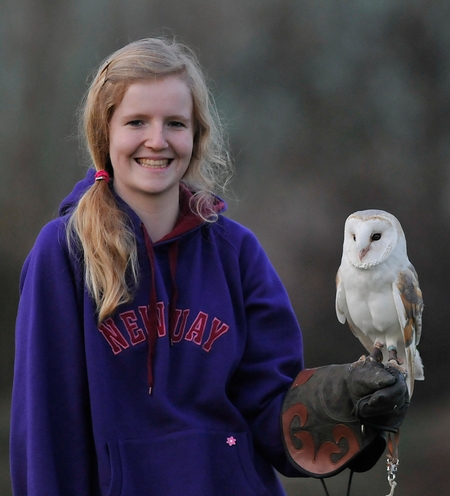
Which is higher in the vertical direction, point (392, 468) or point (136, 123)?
point (136, 123)

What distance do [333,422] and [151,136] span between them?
2.11 feet

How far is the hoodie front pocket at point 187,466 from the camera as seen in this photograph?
1.46 meters

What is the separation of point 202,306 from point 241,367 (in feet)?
0.54

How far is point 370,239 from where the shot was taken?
147 centimetres

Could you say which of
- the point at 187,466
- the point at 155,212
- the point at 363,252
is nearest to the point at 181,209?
the point at 155,212

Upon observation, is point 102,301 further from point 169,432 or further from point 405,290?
point 405,290

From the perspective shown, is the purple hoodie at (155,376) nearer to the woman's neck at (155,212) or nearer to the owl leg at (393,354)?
the woman's neck at (155,212)

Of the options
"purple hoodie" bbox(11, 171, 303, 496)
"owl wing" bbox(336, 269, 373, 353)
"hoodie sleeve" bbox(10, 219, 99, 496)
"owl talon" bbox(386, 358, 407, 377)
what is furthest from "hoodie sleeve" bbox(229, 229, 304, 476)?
"hoodie sleeve" bbox(10, 219, 99, 496)

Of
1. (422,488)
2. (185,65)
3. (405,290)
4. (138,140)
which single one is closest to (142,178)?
(138,140)

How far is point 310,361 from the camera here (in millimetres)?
3641

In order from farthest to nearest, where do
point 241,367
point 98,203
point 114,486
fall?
point 241,367
point 98,203
point 114,486

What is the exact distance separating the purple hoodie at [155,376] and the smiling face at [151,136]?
0.08 metres

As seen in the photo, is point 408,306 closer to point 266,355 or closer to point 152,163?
point 266,355

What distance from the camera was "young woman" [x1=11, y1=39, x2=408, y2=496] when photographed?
145cm
